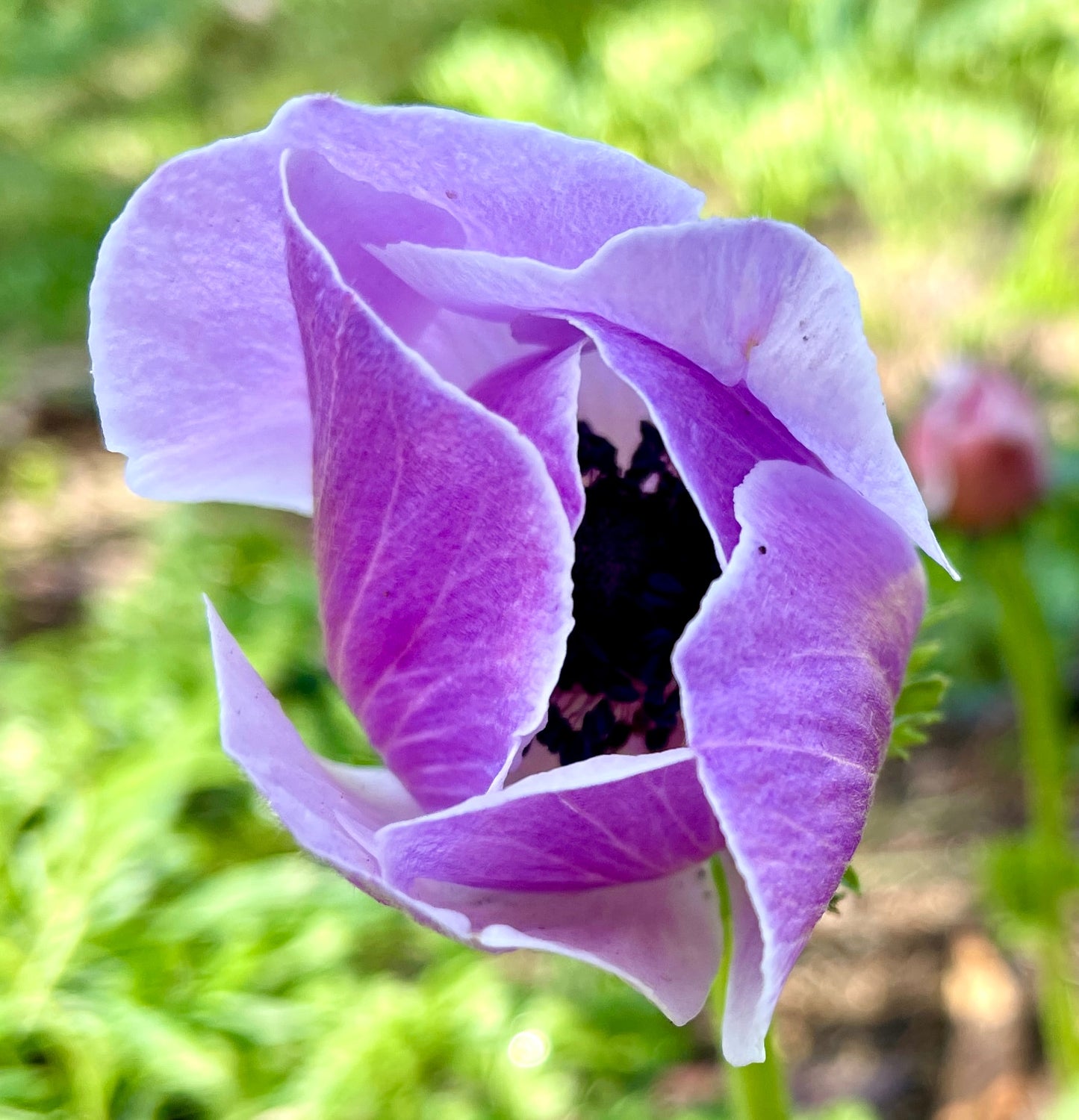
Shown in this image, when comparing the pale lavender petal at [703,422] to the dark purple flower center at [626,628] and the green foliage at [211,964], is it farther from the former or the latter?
the green foliage at [211,964]

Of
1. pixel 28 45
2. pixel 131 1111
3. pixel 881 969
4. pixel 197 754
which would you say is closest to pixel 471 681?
pixel 131 1111

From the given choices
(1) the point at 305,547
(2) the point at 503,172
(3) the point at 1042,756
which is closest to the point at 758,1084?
(2) the point at 503,172

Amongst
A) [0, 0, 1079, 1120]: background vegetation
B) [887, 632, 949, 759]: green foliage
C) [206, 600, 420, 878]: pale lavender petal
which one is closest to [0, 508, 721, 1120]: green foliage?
[0, 0, 1079, 1120]: background vegetation

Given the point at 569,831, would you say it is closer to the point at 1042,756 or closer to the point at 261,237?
the point at 261,237

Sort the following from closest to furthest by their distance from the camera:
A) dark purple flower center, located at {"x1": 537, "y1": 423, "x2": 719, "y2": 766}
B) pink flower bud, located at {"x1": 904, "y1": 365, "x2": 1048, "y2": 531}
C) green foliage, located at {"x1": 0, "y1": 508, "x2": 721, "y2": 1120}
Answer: dark purple flower center, located at {"x1": 537, "y1": 423, "x2": 719, "y2": 766}, green foliage, located at {"x1": 0, "y1": 508, "x2": 721, "y2": 1120}, pink flower bud, located at {"x1": 904, "y1": 365, "x2": 1048, "y2": 531}

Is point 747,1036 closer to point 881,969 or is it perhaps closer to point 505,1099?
point 505,1099

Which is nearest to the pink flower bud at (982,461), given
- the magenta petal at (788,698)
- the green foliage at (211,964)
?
the green foliage at (211,964)

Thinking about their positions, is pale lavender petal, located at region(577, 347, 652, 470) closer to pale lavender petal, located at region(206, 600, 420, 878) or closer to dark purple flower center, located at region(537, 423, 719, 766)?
dark purple flower center, located at region(537, 423, 719, 766)

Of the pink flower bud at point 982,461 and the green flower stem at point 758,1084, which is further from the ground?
the green flower stem at point 758,1084
